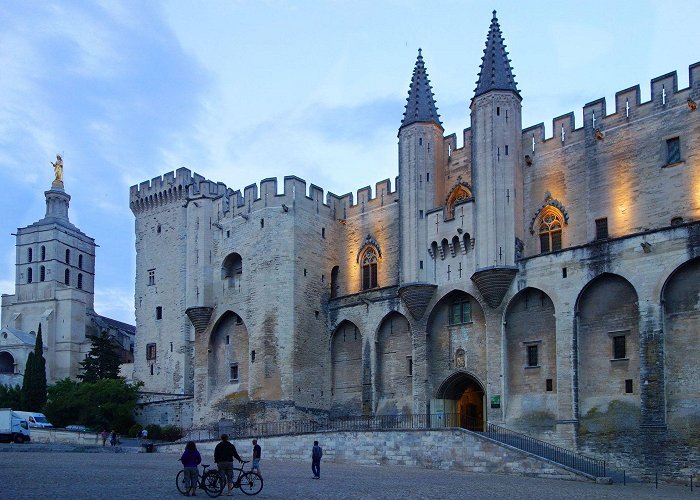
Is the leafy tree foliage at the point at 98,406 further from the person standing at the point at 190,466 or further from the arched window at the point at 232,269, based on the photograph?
the person standing at the point at 190,466

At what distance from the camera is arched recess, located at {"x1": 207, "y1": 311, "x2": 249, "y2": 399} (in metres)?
45.9

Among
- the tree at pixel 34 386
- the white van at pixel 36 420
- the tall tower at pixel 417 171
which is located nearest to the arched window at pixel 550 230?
the tall tower at pixel 417 171

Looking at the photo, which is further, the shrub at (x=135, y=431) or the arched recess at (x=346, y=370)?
the shrub at (x=135, y=431)

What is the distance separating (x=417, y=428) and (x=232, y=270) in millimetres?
17777

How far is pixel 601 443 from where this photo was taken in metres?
32.4

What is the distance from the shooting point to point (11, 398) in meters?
60.4

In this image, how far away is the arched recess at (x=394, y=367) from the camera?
137ft

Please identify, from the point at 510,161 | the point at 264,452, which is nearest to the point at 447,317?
the point at 510,161

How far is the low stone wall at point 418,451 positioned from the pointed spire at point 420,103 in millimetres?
15727

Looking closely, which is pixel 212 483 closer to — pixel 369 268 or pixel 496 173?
pixel 496 173

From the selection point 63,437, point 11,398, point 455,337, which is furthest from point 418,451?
point 11,398

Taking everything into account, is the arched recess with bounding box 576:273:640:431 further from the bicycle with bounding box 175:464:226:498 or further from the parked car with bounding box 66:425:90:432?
the parked car with bounding box 66:425:90:432

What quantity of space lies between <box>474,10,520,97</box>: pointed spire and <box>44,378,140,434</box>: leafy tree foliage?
2774 centimetres

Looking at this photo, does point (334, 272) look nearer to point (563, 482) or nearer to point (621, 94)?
point (621, 94)
